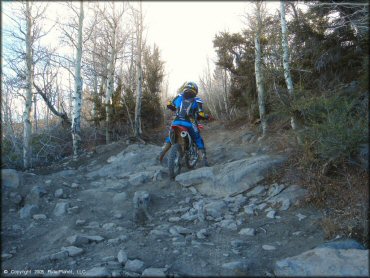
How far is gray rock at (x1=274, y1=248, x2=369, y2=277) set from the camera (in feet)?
7.11

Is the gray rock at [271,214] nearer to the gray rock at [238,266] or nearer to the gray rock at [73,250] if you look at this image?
the gray rock at [238,266]

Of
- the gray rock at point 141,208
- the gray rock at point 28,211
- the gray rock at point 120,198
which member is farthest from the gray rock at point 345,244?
the gray rock at point 28,211

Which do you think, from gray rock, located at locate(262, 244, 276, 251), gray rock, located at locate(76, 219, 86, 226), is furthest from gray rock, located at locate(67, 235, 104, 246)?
gray rock, located at locate(262, 244, 276, 251)

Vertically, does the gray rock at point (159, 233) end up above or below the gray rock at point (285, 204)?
below

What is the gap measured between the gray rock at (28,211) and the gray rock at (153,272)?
9.95ft

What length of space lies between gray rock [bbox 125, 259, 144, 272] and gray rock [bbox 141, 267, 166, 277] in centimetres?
11

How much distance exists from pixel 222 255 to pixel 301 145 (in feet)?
9.53

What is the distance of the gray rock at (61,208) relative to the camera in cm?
503

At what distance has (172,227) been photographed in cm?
421

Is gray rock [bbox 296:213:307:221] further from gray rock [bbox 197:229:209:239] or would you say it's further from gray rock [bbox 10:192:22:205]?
gray rock [bbox 10:192:22:205]

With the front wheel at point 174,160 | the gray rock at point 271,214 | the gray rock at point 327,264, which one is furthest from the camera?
the front wheel at point 174,160

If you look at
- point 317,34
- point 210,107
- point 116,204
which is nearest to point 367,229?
point 116,204

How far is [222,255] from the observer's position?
130 inches

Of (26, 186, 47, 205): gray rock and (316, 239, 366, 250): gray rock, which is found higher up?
(26, 186, 47, 205): gray rock
